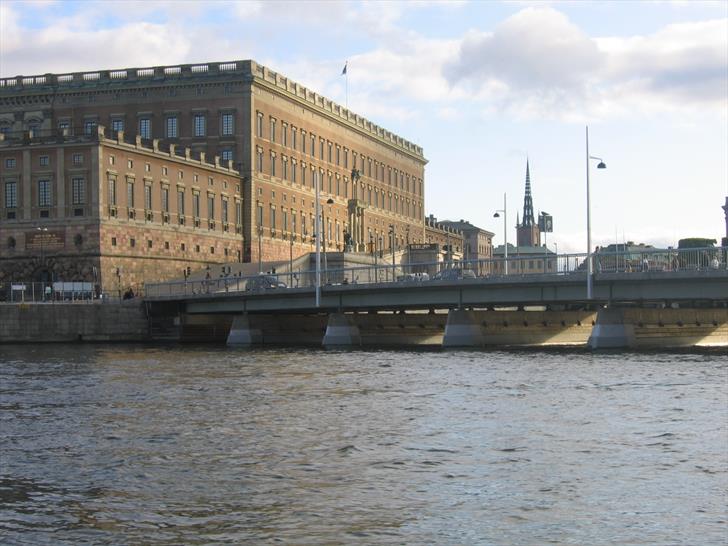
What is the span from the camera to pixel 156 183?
108938 mm

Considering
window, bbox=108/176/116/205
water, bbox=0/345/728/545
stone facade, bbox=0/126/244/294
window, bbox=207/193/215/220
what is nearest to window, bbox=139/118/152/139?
window, bbox=207/193/215/220

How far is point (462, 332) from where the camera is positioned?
78250mm

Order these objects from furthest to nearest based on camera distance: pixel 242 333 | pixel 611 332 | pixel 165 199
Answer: pixel 165 199 → pixel 242 333 → pixel 611 332

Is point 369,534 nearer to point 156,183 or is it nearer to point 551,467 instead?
point 551,467

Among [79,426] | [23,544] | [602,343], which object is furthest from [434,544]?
[602,343]

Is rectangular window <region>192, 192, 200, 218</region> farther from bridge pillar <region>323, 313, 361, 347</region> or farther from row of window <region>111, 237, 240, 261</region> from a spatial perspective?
bridge pillar <region>323, 313, 361, 347</region>

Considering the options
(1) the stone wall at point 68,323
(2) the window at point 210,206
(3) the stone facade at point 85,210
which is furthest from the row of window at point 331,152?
(1) the stone wall at point 68,323

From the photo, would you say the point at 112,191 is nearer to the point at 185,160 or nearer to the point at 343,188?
the point at 185,160

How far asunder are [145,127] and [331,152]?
32660mm

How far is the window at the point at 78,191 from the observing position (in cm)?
10144

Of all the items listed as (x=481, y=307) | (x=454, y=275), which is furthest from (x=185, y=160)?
(x=454, y=275)

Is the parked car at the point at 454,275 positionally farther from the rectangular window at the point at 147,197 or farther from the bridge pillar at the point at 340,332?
the rectangular window at the point at 147,197

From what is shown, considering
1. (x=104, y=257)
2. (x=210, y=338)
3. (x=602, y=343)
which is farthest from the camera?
(x=104, y=257)

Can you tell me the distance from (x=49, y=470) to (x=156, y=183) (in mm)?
86889
